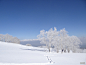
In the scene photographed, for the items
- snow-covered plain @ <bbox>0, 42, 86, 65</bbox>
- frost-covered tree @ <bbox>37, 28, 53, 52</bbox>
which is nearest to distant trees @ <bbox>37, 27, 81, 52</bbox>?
frost-covered tree @ <bbox>37, 28, 53, 52</bbox>

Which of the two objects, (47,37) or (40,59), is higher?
(47,37)

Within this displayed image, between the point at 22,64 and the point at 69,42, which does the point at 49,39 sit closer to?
the point at 69,42

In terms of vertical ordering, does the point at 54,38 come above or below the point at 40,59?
above

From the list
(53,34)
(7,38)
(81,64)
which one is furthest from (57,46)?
(7,38)

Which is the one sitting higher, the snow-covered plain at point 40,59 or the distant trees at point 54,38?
the distant trees at point 54,38

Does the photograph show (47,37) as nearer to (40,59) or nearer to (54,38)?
(54,38)

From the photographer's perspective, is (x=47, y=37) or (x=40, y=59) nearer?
(x=40, y=59)

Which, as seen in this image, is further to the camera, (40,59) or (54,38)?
(54,38)

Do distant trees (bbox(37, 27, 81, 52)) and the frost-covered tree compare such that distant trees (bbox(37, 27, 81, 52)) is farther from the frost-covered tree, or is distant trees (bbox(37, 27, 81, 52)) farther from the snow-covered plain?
the snow-covered plain

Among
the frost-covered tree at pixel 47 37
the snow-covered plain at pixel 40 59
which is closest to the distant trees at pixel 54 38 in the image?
the frost-covered tree at pixel 47 37

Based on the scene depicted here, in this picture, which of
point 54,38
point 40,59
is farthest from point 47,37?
point 40,59

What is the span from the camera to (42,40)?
809 inches

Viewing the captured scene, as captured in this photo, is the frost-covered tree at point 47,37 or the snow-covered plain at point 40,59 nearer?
the snow-covered plain at point 40,59

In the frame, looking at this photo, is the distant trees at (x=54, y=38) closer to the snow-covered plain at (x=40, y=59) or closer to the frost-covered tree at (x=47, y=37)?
the frost-covered tree at (x=47, y=37)
